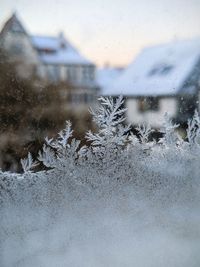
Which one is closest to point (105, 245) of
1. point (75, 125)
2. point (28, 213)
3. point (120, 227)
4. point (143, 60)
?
point (120, 227)

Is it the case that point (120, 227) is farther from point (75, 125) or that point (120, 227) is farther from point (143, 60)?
point (143, 60)

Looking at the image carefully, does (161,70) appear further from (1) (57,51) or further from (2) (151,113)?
(1) (57,51)

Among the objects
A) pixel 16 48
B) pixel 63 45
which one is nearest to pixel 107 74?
pixel 63 45

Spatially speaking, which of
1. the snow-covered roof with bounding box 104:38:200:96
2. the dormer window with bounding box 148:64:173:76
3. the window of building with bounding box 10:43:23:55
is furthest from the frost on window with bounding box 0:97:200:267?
the window of building with bounding box 10:43:23:55

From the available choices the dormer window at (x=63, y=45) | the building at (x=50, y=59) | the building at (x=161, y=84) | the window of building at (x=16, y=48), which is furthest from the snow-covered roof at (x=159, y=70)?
the window of building at (x=16, y=48)

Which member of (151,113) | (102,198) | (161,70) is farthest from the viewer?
(161,70)

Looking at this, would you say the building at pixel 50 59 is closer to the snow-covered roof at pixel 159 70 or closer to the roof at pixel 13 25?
the roof at pixel 13 25

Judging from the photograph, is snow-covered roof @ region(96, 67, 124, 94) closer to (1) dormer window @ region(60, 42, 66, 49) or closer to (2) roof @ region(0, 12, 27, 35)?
(1) dormer window @ region(60, 42, 66, 49)

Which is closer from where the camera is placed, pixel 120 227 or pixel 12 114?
pixel 120 227
